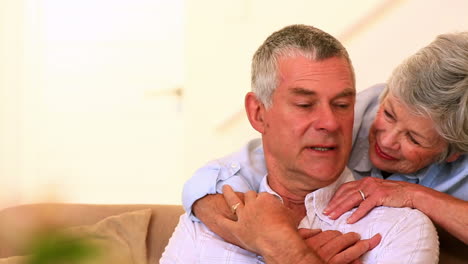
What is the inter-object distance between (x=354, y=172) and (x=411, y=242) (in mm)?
489

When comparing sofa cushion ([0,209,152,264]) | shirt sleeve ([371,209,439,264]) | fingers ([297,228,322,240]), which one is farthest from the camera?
sofa cushion ([0,209,152,264])

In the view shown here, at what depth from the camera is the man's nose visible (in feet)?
4.85

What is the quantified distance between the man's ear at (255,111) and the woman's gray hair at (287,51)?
21 millimetres

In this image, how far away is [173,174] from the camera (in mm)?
4055

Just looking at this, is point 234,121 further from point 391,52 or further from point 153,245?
point 153,245

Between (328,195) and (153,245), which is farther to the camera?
(153,245)

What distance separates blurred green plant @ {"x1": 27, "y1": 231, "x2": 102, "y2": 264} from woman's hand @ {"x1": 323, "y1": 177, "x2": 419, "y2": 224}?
1.30 metres

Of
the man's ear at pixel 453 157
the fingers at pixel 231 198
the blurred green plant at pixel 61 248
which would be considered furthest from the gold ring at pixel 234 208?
the blurred green plant at pixel 61 248

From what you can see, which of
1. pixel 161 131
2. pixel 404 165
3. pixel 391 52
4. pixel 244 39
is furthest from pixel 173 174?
pixel 404 165

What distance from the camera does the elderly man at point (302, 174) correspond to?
4.51ft

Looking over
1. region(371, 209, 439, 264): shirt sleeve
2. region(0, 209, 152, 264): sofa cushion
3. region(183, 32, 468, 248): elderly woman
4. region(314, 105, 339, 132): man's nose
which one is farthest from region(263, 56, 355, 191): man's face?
region(0, 209, 152, 264): sofa cushion

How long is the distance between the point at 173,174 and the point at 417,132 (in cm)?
261

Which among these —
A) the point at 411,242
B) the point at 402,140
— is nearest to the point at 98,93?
the point at 402,140

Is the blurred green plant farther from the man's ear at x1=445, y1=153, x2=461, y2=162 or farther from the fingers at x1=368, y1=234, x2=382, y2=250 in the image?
the man's ear at x1=445, y1=153, x2=461, y2=162
